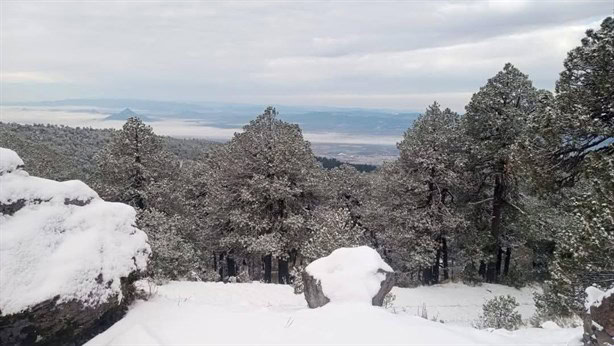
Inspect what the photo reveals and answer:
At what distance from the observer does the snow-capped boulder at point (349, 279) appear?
7.20m

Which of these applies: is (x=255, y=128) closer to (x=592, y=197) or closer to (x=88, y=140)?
(x=592, y=197)

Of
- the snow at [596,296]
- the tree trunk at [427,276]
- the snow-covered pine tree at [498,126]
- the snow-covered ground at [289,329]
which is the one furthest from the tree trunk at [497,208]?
the snow at [596,296]

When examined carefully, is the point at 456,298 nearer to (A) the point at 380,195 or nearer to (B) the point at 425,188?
(B) the point at 425,188

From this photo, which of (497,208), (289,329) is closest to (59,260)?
(289,329)

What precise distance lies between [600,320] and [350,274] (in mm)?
3829

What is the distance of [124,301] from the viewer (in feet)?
Result: 23.4

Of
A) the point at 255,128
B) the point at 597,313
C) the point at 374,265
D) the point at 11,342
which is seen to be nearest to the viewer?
the point at 11,342

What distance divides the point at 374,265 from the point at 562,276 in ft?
17.6

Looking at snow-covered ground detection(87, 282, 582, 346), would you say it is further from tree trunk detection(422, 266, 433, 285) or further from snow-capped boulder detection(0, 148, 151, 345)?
tree trunk detection(422, 266, 433, 285)

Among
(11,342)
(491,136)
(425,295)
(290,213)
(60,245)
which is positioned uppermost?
(491,136)

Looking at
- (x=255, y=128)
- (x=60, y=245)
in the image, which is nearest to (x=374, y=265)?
(x=60, y=245)

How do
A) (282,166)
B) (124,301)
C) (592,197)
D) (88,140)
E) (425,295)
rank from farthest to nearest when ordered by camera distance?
1. (88,140)
2. (282,166)
3. (425,295)
4. (592,197)
5. (124,301)

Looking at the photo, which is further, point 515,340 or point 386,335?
point 515,340

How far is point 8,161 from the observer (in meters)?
6.63
